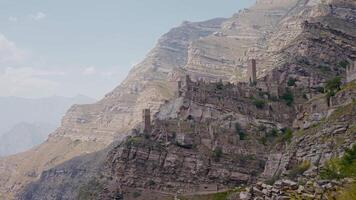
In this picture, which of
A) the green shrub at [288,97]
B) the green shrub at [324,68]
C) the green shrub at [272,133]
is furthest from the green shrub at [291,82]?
the green shrub at [272,133]

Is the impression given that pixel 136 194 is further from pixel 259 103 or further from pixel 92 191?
pixel 259 103

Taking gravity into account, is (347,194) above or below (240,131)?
above

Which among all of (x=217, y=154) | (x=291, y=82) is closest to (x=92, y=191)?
(x=217, y=154)

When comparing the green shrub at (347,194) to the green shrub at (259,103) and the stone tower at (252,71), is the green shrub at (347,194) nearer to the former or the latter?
the green shrub at (259,103)

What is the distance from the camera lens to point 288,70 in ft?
435

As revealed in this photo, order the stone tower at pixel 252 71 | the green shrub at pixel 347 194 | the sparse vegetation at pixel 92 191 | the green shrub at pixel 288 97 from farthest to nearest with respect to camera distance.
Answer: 1. the stone tower at pixel 252 71
2. the green shrub at pixel 288 97
3. the sparse vegetation at pixel 92 191
4. the green shrub at pixel 347 194

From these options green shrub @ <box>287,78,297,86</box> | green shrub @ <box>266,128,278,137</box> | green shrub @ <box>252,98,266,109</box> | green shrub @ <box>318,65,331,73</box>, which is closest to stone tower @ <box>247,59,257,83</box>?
green shrub @ <box>287,78,297,86</box>

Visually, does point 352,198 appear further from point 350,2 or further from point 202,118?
point 350,2

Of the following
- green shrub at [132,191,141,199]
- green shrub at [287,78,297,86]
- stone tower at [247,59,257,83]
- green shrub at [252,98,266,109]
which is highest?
stone tower at [247,59,257,83]

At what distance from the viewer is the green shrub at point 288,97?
119 meters

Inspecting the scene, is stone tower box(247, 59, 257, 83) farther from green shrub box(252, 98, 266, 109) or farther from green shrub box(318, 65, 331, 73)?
green shrub box(318, 65, 331, 73)

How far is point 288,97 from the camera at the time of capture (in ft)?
395

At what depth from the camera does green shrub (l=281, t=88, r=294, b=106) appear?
119269mm

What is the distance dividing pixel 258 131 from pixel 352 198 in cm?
7851
